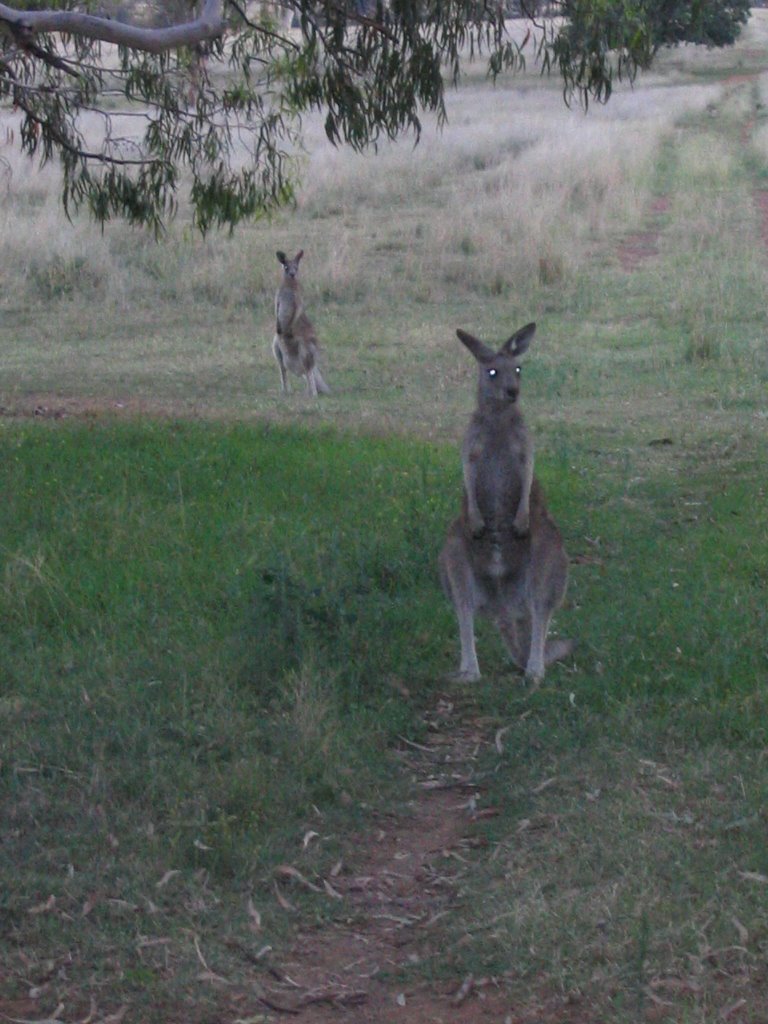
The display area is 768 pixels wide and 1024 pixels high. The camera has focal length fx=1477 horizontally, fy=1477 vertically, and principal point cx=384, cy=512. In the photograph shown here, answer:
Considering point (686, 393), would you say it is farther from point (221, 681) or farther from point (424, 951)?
point (424, 951)

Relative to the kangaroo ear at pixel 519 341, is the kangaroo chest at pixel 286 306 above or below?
below

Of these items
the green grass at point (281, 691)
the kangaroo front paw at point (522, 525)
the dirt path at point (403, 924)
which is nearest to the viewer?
the dirt path at point (403, 924)

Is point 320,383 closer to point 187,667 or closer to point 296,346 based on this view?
point 296,346

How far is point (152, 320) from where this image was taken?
60.2 ft

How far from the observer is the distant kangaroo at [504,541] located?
633 cm

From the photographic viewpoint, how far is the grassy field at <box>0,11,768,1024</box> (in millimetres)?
4168

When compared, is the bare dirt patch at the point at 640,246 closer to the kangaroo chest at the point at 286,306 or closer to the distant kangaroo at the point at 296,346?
the kangaroo chest at the point at 286,306

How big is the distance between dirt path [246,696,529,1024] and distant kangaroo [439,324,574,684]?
31.1 inches

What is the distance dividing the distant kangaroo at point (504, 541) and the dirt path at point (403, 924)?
0.79 metres

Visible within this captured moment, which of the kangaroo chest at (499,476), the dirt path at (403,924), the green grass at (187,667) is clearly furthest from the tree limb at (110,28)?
the dirt path at (403,924)

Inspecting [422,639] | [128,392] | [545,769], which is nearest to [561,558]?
[422,639]

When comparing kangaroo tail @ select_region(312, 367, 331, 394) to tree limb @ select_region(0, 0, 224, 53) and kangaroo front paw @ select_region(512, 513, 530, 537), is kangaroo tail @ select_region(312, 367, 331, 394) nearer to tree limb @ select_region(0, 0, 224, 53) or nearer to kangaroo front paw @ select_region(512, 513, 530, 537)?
tree limb @ select_region(0, 0, 224, 53)

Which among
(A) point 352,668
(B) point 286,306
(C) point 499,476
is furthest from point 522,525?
(B) point 286,306

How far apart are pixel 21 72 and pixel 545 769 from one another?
8229 millimetres
